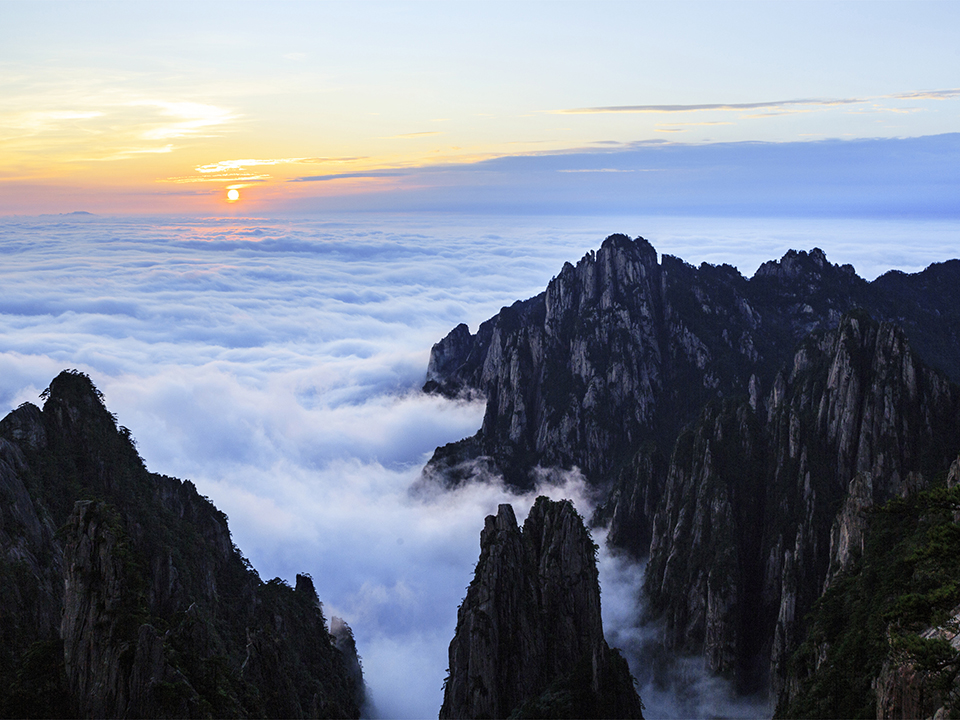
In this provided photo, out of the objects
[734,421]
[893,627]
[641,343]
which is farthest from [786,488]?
[641,343]

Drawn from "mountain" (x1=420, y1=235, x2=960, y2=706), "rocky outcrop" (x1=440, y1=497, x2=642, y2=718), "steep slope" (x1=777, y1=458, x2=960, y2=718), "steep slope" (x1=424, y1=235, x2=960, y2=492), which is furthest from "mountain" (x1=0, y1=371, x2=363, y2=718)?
"steep slope" (x1=424, y1=235, x2=960, y2=492)

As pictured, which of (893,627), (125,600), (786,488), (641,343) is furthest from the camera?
(641,343)

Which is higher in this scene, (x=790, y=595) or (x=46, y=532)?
(x=46, y=532)

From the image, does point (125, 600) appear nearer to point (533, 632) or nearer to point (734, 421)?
point (533, 632)

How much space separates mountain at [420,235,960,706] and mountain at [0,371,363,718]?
145 feet

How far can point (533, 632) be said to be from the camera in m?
63.7

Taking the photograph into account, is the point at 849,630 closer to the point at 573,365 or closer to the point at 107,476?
the point at 107,476

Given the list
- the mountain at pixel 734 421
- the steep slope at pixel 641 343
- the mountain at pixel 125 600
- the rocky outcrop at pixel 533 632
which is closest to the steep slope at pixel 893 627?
the mountain at pixel 734 421

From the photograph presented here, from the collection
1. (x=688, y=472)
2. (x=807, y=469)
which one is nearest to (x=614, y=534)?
(x=688, y=472)

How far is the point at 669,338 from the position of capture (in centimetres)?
18538

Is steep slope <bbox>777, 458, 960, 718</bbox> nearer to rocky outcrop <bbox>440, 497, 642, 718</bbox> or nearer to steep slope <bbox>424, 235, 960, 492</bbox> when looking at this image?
rocky outcrop <bbox>440, 497, 642, 718</bbox>

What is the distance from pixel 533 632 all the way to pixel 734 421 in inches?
2551

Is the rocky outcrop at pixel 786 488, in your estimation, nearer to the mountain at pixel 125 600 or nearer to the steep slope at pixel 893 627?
the steep slope at pixel 893 627

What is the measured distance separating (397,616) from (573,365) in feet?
245
